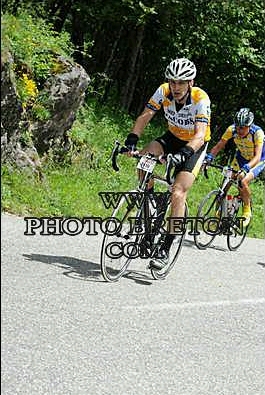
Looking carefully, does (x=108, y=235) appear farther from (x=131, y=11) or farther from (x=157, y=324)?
(x=131, y=11)

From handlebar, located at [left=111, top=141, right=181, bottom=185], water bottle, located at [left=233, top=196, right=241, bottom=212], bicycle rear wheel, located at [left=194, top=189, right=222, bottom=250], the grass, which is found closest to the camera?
handlebar, located at [left=111, top=141, right=181, bottom=185]

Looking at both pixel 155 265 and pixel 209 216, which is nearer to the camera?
pixel 155 265

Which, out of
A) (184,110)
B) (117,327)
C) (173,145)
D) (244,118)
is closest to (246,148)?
(244,118)

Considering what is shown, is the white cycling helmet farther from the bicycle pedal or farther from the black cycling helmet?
the black cycling helmet

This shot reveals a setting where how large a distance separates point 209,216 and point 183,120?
3.42 m

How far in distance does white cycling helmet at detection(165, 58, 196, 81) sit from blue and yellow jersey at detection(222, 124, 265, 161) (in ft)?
11.8

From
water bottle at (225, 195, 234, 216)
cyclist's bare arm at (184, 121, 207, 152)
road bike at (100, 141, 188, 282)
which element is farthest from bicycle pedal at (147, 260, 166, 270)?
water bottle at (225, 195, 234, 216)

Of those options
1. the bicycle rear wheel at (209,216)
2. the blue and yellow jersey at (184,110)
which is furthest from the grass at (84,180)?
the blue and yellow jersey at (184,110)

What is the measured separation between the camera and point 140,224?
6492 mm

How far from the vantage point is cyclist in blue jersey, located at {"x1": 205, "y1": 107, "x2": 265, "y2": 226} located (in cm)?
941

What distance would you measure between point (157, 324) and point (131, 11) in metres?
14.9

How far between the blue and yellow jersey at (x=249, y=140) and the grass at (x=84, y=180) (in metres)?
1.70

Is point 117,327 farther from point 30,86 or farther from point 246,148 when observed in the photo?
point 30,86

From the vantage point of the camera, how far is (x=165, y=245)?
675 centimetres
